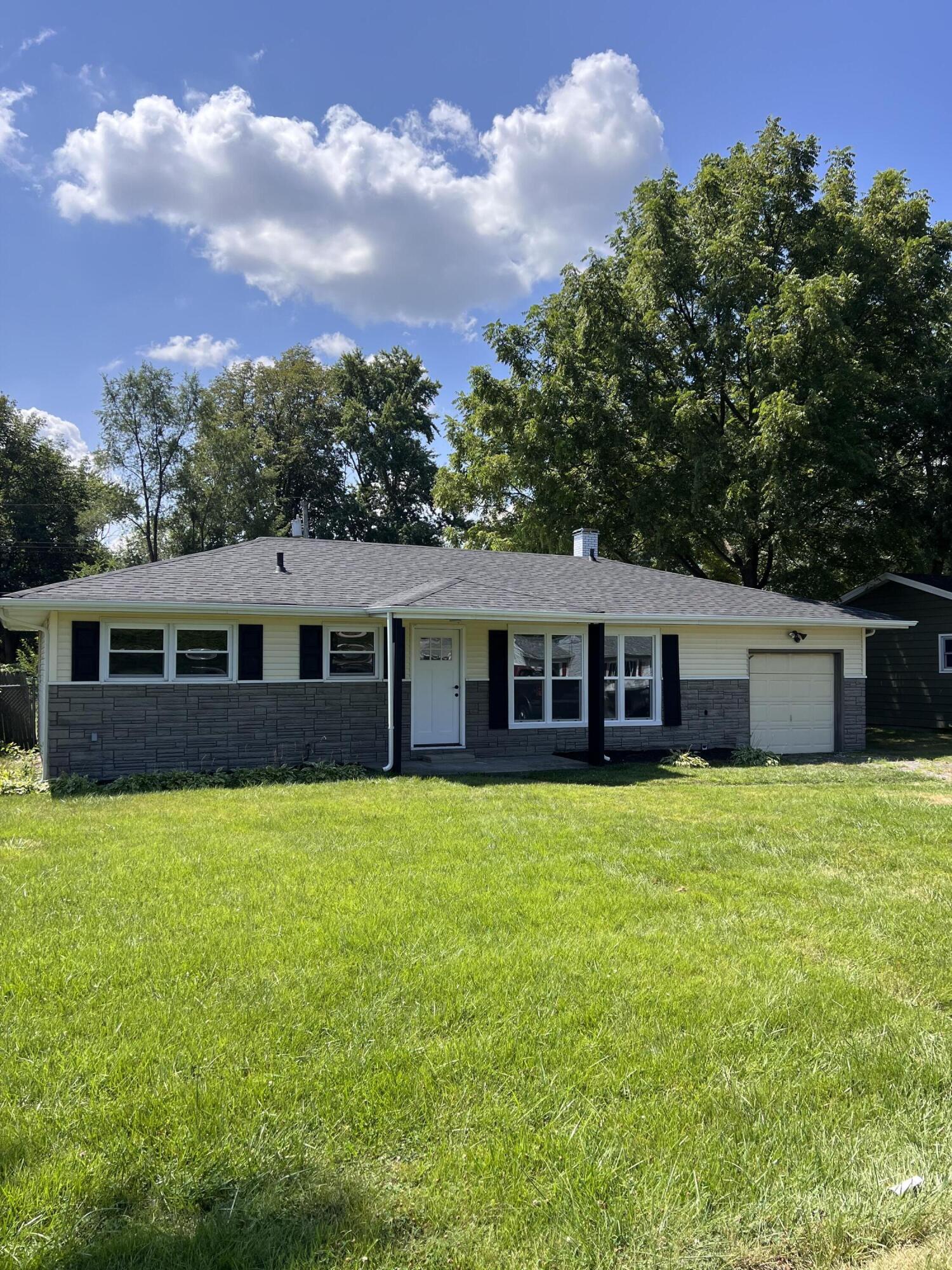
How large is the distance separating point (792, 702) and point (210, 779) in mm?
11163

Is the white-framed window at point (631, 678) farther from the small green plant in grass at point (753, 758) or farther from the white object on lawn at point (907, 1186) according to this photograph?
the white object on lawn at point (907, 1186)

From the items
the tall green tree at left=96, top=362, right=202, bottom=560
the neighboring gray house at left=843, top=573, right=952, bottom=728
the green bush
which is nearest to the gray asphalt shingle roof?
the green bush

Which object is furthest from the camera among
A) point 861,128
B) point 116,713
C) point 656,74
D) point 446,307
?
point 446,307

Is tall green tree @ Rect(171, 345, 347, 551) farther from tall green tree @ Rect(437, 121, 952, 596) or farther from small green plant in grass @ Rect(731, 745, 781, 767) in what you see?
small green plant in grass @ Rect(731, 745, 781, 767)

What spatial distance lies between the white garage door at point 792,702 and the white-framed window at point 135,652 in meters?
10.8

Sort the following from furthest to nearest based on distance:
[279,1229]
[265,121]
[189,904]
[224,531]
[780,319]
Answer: [224,531] < [780,319] < [265,121] < [189,904] < [279,1229]

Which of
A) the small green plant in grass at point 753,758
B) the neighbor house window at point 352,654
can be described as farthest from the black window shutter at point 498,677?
the small green plant in grass at point 753,758

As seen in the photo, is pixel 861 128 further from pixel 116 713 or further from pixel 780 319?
pixel 116 713

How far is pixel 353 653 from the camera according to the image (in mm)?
12797

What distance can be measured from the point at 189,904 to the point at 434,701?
8.50m

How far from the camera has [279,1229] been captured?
7.38 feet

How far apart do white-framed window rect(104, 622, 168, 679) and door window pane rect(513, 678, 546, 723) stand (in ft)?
19.1

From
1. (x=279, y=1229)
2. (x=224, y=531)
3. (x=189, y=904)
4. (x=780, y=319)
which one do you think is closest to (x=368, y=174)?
(x=780, y=319)

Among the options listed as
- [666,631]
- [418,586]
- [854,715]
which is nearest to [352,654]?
[418,586]
